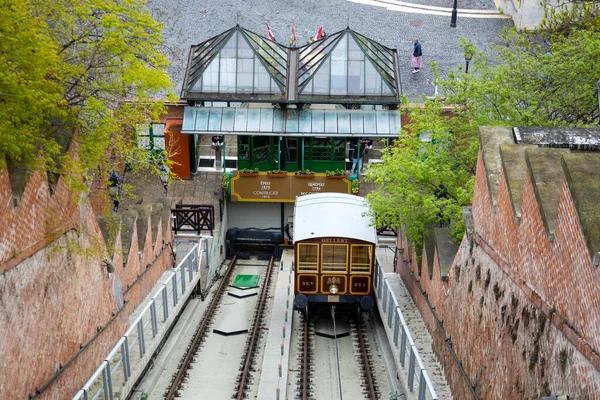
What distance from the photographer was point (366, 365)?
1902cm

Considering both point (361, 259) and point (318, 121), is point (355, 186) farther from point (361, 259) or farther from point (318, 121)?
point (361, 259)

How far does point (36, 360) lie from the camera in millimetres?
12641

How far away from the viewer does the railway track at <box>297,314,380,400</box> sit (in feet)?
57.6

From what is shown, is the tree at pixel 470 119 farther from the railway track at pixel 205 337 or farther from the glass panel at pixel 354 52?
the glass panel at pixel 354 52

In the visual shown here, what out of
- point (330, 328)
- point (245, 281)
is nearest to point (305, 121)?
point (245, 281)

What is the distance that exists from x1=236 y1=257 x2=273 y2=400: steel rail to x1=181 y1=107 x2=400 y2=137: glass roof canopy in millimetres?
6001

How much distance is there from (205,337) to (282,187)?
11024mm

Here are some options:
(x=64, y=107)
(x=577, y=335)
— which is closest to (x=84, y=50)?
(x=64, y=107)

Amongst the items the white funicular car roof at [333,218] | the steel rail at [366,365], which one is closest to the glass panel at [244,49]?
the white funicular car roof at [333,218]

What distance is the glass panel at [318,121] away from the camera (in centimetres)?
3083

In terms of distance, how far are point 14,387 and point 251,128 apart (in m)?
20.1

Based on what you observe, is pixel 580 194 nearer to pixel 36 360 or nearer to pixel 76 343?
pixel 36 360

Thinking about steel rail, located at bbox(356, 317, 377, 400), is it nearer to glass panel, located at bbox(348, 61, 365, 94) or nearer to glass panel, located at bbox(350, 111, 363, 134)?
glass panel, located at bbox(350, 111, 363, 134)

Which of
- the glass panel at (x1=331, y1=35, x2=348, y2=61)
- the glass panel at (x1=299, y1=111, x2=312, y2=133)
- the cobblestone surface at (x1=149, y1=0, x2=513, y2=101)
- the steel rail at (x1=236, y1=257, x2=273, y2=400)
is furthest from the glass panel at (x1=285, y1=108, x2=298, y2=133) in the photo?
the cobblestone surface at (x1=149, y1=0, x2=513, y2=101)
